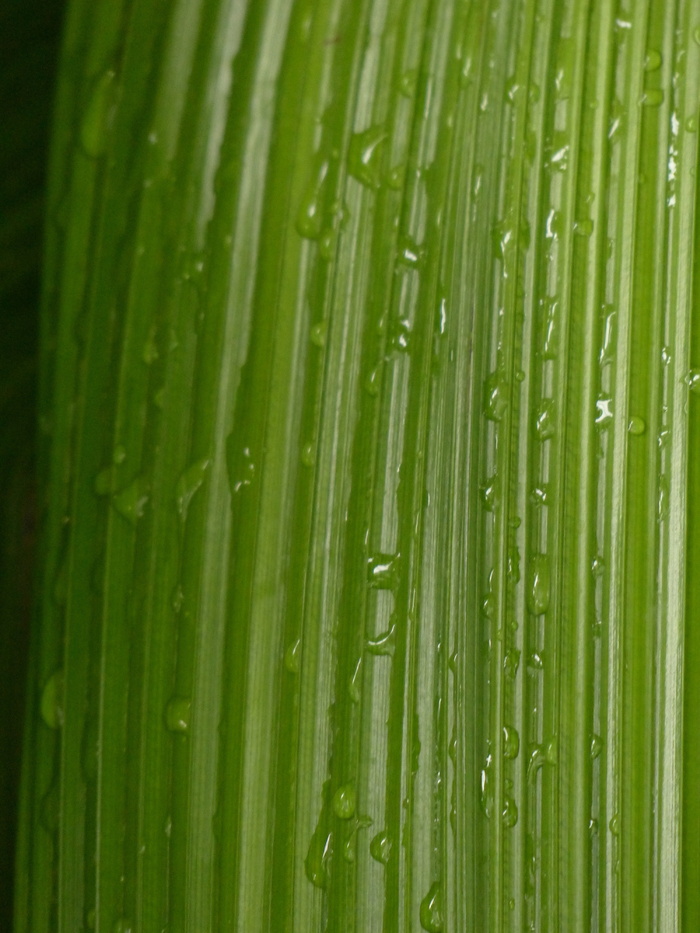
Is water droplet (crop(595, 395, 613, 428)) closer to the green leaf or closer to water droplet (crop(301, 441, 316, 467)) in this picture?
the green leaf

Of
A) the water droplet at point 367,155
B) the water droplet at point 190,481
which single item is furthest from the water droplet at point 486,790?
the water droplet at point 367,155

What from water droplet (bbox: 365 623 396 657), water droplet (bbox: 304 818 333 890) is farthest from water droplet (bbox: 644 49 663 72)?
water droplet (bbox: 304 818 333 890)

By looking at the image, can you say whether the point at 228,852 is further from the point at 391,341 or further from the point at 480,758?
the point at 391,341

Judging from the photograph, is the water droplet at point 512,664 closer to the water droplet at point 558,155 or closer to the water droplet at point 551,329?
the water droplet at point 551,329

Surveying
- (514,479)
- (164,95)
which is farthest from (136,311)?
(514,479)

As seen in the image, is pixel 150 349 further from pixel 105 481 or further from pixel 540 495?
pixel 540 495
